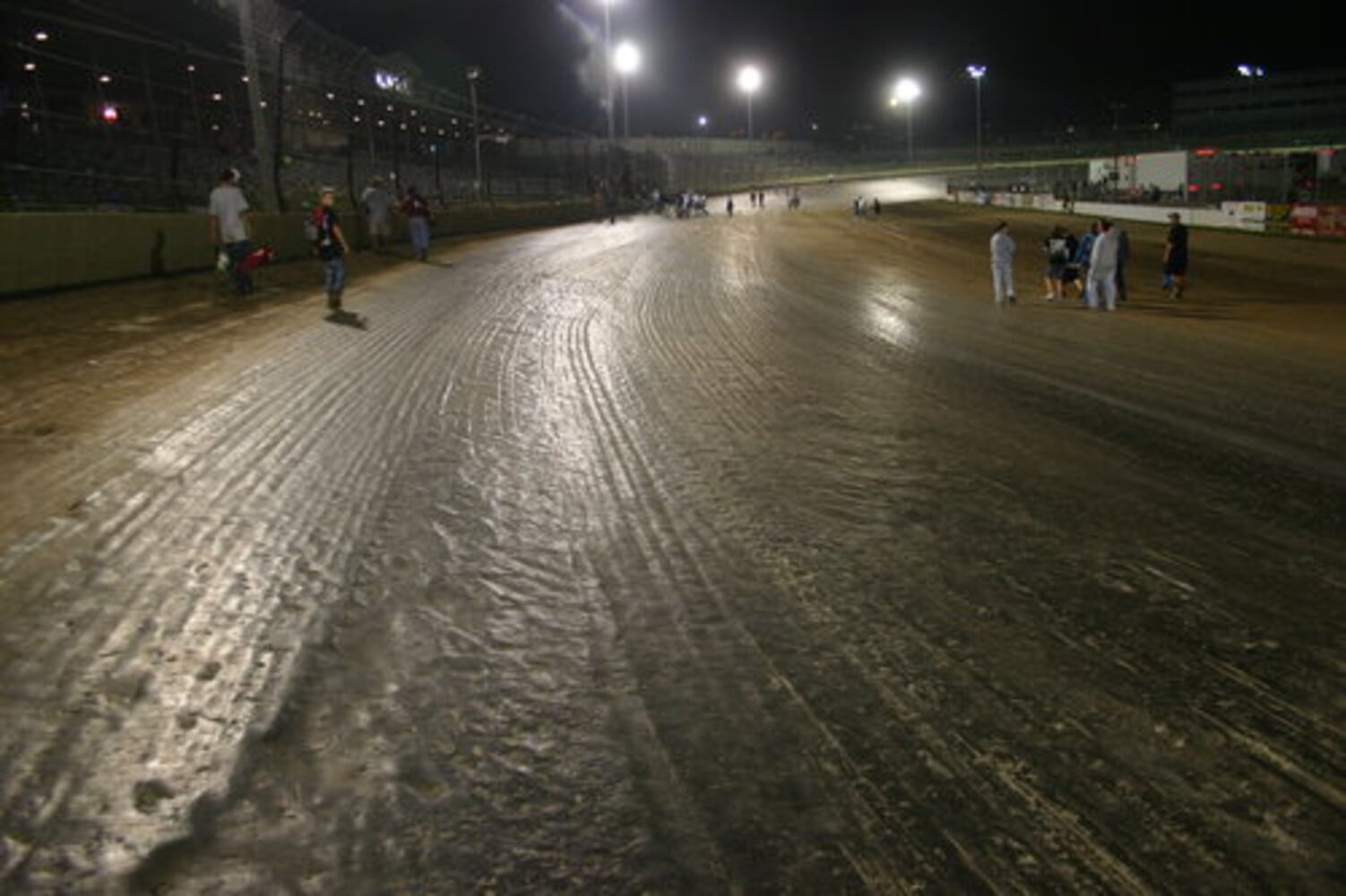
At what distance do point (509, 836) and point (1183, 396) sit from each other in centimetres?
803

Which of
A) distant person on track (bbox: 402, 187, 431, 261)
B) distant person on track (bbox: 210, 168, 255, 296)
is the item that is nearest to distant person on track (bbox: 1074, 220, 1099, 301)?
distant person on track (bbox: 210, 168, 255, 296)

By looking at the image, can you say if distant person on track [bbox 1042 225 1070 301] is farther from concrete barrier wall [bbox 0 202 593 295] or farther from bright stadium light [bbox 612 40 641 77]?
bright stadium light [bbox 612 40 641 77]

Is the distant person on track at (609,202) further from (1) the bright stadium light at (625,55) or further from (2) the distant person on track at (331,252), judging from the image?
(2) the distant person on track at (331,252)

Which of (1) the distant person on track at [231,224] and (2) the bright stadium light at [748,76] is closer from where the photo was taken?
(1) the distant person on track at [231,224]

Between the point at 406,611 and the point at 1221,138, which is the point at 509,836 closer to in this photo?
the point at 406,611

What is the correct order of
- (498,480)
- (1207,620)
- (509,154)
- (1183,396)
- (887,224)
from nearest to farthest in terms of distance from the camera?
1. (1207,620)
2. (498,480)
3. (1183,396)
4. (887,224)
5. (509,154)

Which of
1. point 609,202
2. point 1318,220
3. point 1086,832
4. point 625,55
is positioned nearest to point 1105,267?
point 1086,832

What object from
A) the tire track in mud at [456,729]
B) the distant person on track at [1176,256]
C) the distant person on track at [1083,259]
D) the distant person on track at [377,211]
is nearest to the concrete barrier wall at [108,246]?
the distant person on track at [377,211]

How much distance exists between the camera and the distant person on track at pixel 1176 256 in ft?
58.5

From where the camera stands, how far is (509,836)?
9.03ft

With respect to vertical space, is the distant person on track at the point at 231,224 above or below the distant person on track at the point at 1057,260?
above

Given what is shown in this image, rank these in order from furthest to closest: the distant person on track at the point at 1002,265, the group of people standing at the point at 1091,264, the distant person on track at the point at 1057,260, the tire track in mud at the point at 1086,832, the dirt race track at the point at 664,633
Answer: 1. the distant person on track at the point at 1057,260
2. the distant person on track at the point at 1002,265
3. the group of people standing at the point at 1091,264
4. the dirt race track at the point at 664,633
5. the tire track in mud at the point at 1086,832

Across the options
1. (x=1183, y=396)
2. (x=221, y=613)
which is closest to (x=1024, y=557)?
(x=221, y=613)

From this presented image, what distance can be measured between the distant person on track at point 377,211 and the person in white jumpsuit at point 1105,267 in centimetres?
1437
